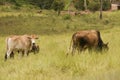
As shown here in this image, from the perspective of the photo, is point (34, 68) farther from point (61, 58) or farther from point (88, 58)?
point (88, 58)

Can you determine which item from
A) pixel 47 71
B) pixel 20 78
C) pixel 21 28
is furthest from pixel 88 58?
pixel 21 28

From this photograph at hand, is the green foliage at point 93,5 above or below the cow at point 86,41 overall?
below

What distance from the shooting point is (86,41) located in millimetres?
13797

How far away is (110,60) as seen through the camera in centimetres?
1055

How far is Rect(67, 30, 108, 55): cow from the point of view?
1361 cm

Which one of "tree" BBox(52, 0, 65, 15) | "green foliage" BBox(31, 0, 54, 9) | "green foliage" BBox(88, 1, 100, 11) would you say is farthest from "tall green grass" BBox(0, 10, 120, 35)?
"green foliage" BBox(31, 0, 54, 9)

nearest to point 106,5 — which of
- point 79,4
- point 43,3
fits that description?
point 79,4

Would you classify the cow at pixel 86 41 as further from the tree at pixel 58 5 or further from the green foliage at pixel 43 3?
the green foliage at pixel 43 3

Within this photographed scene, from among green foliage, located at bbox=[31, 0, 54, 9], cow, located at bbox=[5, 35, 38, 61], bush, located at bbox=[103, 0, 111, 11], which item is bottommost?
bush, located at bbox=[103, 0, 111, 11]

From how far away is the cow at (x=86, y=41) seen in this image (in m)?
13.6

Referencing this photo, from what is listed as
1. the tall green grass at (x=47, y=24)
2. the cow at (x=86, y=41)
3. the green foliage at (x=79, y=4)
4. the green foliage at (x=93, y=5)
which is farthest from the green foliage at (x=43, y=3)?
the cow at (x=86, y=41)

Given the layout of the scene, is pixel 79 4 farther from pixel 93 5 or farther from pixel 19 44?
pixel 19 44

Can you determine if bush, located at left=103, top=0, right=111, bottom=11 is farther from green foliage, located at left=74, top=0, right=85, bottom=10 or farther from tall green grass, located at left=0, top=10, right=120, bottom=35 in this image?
tall green grass, located at left=0, top=10, right=120, bottom=35

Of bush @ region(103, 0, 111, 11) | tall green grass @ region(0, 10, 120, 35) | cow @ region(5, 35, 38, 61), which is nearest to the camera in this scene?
cow @ region(5, 35, 38, 61)
